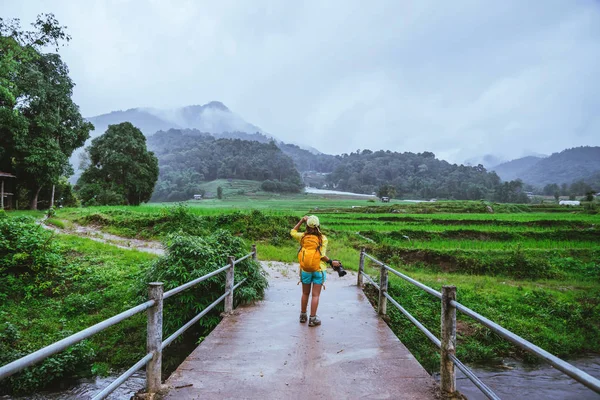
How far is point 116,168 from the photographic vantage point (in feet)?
125

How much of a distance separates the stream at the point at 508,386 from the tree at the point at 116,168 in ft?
113

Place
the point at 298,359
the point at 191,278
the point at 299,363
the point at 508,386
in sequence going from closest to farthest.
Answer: the point at 299,363
the point at 298,359
the point at 191,278
the point at 508,386

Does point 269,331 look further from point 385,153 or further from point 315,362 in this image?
point 385,153

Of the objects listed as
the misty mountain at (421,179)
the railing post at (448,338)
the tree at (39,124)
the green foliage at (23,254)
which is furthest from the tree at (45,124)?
the misty mountain at (421,179)

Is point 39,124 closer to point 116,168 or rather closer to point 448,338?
point 116,168

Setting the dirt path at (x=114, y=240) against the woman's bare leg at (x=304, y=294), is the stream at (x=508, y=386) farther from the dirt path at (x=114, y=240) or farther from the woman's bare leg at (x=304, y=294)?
the dirt path at (x=114, y=240)

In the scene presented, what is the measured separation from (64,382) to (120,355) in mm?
1063

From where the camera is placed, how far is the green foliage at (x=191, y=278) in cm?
649

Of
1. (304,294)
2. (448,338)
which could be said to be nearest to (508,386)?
(304,294)

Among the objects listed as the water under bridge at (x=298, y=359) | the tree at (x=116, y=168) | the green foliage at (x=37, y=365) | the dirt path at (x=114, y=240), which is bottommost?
the green foliage at (x=37, y=365)

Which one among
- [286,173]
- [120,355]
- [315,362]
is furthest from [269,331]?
[286,173]

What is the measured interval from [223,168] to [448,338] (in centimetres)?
12260

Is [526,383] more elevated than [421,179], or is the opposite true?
[421,179]

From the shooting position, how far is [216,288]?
685 centimetres
